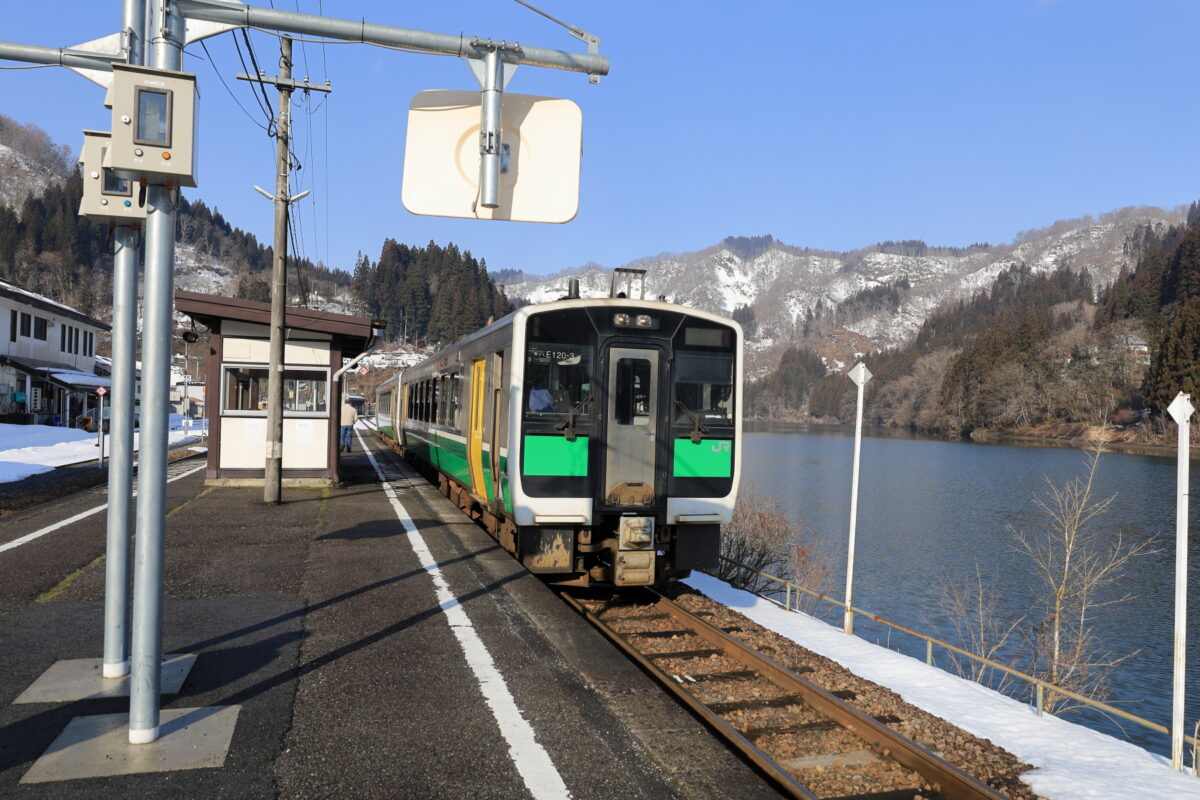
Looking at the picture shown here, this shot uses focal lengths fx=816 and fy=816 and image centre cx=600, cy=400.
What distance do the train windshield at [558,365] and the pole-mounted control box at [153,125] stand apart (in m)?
4.33

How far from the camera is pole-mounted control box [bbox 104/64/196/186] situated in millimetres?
3730

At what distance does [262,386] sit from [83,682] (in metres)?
12.6

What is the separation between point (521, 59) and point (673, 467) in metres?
4.42

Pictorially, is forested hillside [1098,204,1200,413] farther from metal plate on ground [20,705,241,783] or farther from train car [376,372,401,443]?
metal plate on ground [20,705,241,783]

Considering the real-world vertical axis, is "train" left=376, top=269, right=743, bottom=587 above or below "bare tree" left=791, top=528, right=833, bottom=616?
above

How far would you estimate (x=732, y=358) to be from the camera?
845cm

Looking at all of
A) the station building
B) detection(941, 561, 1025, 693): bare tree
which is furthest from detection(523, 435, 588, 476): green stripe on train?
the station building

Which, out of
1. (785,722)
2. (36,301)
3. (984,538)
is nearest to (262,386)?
(785,722)

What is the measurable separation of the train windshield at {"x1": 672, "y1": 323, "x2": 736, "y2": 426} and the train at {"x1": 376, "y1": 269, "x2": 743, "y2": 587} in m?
0.01

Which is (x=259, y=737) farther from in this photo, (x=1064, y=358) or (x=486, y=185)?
(x=1064, y=358)

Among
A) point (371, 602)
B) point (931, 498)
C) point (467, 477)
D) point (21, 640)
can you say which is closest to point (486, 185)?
point (371, 602)

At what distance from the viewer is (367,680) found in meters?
5.04

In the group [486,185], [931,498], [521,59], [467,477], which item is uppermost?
[521,59]

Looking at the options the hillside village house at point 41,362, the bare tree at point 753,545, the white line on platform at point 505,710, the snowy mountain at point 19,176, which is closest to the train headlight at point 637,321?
the white line on platform at point 505,710
